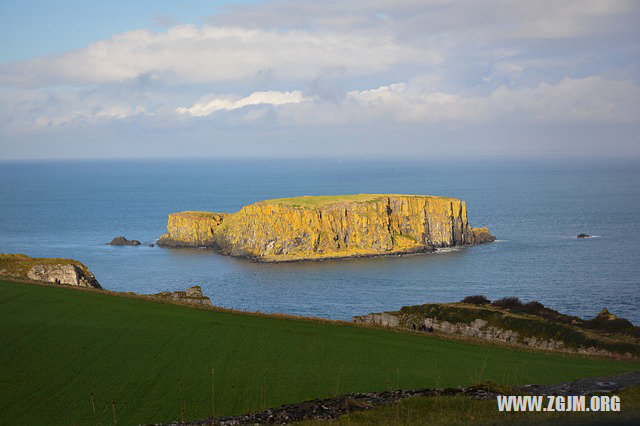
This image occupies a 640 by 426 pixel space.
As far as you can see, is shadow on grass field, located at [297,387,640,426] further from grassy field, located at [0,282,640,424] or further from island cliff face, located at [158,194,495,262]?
island cliff face, located at [158,194,495,262]

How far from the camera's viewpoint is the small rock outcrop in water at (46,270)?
44.2 meters

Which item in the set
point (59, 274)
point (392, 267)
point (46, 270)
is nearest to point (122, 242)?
point (392, 267)

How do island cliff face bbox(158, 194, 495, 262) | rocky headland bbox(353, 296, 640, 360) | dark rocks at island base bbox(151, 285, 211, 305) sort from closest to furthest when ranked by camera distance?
rocky headland bbox(353, 296, 640, 360), dark rocks at island base bbox(151, 285, 211, 305), island cliff face bbox(158, 194, 495, 262)

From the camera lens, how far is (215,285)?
8212cm

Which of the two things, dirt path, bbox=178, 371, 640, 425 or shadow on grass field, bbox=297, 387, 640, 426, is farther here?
dirt path, bbox=178, 371, 640, 425

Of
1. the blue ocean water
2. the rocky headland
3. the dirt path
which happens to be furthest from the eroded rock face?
the dirt path

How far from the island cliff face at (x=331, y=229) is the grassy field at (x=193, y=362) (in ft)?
247

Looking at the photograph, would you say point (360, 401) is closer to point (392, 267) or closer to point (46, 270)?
point (46, 270)

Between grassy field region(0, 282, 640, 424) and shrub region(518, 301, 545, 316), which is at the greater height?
grassy field region(0, 282, 640, 424)

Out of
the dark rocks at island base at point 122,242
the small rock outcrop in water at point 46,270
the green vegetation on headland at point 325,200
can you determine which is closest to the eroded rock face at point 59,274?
the small rock outcrop in water at point 46,270

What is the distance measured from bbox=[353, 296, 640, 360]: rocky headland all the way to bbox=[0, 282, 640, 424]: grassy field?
745cm

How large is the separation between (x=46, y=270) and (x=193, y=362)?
2549 cm

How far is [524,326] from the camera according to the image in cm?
4097

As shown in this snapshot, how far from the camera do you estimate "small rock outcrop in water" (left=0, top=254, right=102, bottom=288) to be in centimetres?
4416
